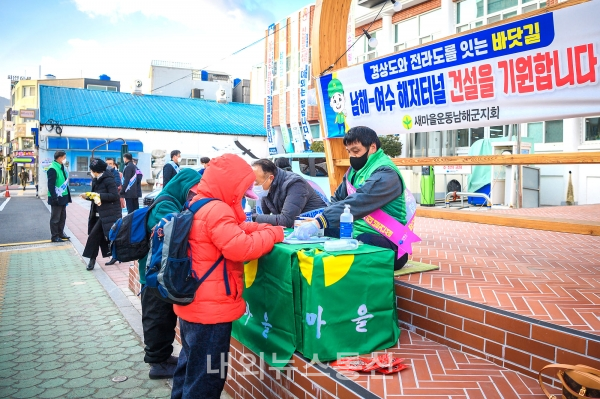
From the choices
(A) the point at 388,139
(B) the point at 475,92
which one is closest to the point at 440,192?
(A) the point at 388,139

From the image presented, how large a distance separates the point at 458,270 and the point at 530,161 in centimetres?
115

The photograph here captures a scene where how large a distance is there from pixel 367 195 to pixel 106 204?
16.5ft

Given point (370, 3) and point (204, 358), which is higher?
point (370, 3)

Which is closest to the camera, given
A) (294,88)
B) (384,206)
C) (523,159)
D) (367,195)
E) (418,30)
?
(367,195)

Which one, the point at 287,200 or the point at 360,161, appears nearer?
the point at 360,161

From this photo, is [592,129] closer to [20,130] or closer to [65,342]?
[65,342]

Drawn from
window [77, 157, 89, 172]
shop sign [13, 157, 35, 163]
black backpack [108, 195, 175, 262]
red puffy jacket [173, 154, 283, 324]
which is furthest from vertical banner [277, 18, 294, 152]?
shop sign [13, 157, 35, 163]

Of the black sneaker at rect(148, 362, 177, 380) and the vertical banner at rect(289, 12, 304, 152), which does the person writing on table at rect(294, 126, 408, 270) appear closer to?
the black sneaker at rect(148, 362, 177, 380)

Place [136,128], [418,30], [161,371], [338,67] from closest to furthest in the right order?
[161,371] < [338,67] < [418,30] < [136,128]

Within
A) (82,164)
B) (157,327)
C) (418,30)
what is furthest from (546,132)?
(82,164)

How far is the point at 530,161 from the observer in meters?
4.00

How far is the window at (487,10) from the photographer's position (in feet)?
47.0

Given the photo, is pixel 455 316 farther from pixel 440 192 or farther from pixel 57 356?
pixel 440 192

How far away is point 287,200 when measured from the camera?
4426 millimetres
